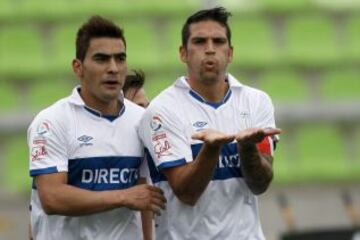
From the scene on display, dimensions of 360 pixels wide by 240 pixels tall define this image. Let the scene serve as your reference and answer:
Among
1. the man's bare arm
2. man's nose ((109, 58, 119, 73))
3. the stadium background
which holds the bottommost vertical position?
the man's bare arm

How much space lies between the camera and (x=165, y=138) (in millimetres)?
5645

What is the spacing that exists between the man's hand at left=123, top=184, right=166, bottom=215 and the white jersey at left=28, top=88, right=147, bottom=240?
15 cm

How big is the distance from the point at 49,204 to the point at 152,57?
8.48m

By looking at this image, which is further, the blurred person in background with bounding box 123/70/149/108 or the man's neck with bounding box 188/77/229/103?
the blurred person in background with bounding box 123/70/149/108

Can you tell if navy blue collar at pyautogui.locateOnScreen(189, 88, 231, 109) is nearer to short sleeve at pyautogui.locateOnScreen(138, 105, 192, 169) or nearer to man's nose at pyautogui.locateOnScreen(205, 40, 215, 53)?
short sleeve at pyautogui.locateOnScreen(138, 105, 192, 169)

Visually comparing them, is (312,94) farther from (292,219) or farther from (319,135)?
(292,219)

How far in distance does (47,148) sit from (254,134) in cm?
107

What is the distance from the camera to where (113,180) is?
569cm

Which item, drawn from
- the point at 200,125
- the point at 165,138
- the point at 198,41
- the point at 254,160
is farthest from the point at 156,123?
the point at 254,160

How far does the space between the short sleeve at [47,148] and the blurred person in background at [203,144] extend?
1.33 ft

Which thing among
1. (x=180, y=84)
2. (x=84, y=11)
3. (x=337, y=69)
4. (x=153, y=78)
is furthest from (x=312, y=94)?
(x=180, y=84)

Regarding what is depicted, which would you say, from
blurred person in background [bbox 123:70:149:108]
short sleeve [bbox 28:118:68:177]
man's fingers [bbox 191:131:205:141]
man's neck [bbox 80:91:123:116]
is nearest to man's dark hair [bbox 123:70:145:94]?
blurred person in background [bbox 123:70:149:108]

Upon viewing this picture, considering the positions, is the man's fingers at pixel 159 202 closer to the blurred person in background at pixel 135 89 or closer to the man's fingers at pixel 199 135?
the man's fingers at pixel 199 135

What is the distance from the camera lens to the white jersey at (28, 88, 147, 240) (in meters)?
5.68
